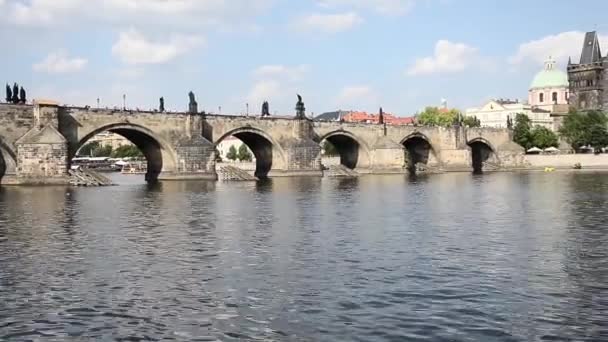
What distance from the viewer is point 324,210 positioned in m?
28.4

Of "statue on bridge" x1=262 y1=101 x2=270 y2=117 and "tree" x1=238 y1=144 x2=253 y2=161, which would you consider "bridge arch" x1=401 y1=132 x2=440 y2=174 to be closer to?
"statue on bridge" x1=262 y1=101 x2=270 y2=117

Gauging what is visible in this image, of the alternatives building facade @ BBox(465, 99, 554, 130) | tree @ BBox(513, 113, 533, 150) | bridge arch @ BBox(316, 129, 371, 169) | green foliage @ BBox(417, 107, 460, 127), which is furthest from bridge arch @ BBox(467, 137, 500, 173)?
building facade @ BBox(465, 99, 554, 130)

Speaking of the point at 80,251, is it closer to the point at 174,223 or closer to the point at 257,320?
the point at 174,223

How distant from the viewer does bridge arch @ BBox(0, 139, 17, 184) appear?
46.4 metres

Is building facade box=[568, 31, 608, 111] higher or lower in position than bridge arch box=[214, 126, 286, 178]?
higher

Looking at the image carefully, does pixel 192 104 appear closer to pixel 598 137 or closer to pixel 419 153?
pixel 419 153

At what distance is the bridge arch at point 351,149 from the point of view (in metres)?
74.5

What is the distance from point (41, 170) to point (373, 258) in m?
35.9

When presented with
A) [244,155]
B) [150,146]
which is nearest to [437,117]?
[244,155]

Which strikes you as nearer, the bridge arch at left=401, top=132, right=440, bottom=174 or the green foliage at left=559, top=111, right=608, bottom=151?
the bridge arch at left=401, top=132, right=440, bottom=174

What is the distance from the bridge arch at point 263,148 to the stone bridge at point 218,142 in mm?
93

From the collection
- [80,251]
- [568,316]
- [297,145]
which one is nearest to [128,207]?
[80,251]

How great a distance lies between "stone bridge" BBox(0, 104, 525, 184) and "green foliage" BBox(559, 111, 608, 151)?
1059 centimetres

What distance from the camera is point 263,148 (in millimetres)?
67875
